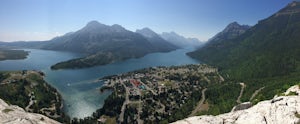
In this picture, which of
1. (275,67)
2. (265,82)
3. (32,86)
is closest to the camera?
(265,82)

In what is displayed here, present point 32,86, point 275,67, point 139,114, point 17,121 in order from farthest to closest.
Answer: point 275,67, point 32,86, point 139,114, point 17,121

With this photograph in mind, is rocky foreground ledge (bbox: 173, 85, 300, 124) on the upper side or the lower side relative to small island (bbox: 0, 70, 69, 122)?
upper

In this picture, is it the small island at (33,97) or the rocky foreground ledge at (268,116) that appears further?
the small island at (33,97)

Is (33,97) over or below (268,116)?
below

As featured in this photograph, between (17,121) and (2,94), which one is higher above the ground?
(17,121)

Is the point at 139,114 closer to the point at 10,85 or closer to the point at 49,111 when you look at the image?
the point at 49,111

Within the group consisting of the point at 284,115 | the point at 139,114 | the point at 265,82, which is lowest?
the point at 139,114

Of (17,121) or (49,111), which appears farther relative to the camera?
(49,111)

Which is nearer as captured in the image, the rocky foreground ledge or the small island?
the rocky foreground ledge

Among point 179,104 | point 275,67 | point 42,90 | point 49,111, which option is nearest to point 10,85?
point 42,90

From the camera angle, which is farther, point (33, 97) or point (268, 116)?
point (33, 97)

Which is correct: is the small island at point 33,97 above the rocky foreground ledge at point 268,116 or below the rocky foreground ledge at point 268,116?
below
